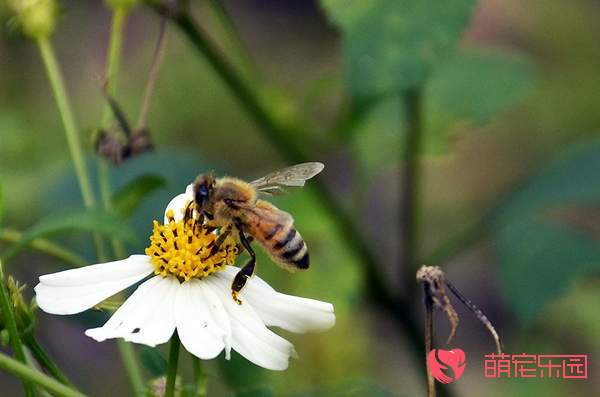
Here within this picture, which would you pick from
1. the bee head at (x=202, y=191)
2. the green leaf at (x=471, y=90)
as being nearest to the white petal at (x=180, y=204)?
the bee head at (x=202, y=191)

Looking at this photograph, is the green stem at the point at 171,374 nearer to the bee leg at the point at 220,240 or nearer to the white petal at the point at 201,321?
the white petal at the point at 201,321

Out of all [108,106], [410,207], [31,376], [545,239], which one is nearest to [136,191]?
[108,106]

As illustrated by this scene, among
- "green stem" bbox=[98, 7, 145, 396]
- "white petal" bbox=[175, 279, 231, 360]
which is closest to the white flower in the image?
"white petal" bbox=[175, 279, 231, 360]

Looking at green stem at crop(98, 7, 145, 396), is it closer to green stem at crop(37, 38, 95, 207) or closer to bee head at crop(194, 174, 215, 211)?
green stem at crop(37, 38, 95, 207)

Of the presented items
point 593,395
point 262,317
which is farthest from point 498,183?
point 262,317

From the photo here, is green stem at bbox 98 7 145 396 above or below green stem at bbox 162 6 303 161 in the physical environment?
below
